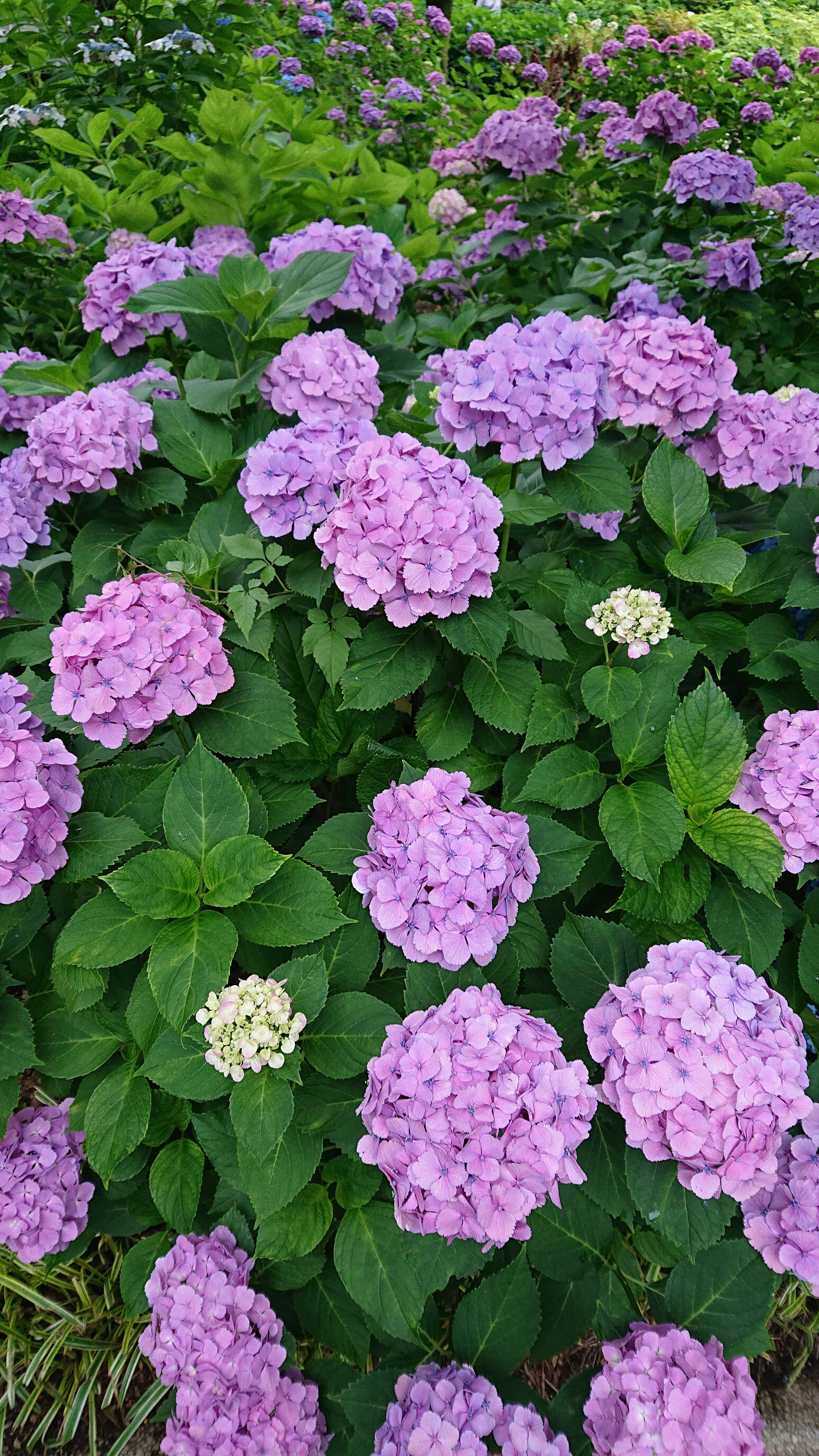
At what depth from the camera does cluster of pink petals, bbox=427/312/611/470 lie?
5.81 feet

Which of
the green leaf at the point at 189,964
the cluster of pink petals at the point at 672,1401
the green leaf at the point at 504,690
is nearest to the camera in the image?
the cluster of pink petals at the point at 672,1401

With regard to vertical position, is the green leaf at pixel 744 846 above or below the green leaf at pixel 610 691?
below

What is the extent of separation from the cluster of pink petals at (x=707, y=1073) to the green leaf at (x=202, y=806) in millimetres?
757

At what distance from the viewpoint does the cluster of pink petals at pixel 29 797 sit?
1.48m

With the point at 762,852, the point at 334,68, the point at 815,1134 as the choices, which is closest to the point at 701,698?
the point at 762,852

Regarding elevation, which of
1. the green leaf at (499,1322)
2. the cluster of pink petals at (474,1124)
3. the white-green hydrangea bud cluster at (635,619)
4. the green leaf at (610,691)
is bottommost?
the green leaf at (499,1322)

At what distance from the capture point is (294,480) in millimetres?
1784

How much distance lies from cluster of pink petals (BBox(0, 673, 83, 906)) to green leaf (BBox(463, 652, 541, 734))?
827 millimetres

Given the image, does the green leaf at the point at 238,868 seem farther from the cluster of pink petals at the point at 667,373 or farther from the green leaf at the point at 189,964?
the cluster of pink petals at the point at 667,373

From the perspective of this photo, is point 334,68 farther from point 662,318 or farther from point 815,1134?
point 815,1134

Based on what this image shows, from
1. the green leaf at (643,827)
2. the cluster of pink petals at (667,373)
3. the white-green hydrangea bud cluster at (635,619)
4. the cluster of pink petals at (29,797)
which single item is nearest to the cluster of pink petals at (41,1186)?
the cluster of pink petals at (29,797)

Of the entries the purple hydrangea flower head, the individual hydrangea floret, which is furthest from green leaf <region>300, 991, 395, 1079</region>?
the individual hydrangea floret

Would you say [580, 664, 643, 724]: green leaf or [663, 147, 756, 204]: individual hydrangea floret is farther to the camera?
[663, 147, 756, 204]: individual hydrangea floret

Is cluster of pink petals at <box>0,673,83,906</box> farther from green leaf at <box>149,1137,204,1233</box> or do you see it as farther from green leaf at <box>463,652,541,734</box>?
green leaf at <box>463,652,541,734</box>
